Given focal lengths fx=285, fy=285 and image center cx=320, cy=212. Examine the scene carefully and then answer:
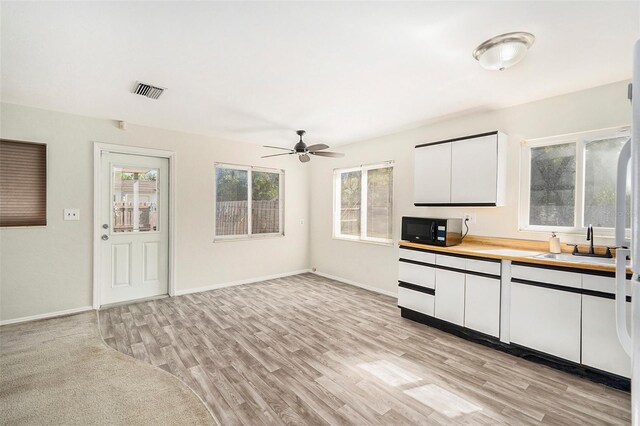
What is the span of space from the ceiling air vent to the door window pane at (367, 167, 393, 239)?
11.1 ft

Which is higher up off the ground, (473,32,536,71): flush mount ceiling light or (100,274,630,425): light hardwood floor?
(473,32,536,71): flush mount ceiling light

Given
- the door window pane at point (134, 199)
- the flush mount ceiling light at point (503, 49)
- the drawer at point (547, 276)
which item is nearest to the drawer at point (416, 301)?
the drawer at point (547, 276)

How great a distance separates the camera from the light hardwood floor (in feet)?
6.56

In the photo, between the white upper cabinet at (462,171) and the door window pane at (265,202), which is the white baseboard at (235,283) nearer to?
the door window pane at (265,202)

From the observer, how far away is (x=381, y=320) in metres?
3.63

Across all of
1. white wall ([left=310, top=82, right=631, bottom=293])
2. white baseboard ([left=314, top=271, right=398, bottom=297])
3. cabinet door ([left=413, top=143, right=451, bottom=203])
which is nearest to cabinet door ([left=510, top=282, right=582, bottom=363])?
white wall ([left=310, top=82, right=631, bottom=293])

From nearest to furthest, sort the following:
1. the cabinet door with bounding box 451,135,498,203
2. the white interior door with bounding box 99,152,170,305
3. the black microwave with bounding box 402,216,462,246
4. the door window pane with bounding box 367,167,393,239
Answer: the cabinet door with bounding box 451,135,498,203 < the black microwave with bounding box 402,216,462,246 < the white interior door with bounding box 99,152,170,305 < the door window pane with bounding box 367,167,393,239

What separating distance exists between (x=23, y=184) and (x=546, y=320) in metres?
5.88

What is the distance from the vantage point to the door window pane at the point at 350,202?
5.32 metres

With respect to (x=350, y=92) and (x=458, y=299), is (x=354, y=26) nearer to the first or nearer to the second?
(x=350, y=92)

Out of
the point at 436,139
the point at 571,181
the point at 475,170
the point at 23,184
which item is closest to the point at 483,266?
the point at 475,170

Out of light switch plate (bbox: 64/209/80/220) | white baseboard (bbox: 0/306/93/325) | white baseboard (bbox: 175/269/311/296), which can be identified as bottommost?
white baseboard (bbox: 0/306/93/325)

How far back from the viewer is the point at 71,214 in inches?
148

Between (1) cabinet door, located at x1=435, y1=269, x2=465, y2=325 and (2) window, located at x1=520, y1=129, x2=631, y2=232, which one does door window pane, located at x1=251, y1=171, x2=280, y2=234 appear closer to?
(1) cabinet door, located at x1=435, y1=269, x2=465, y2=325
